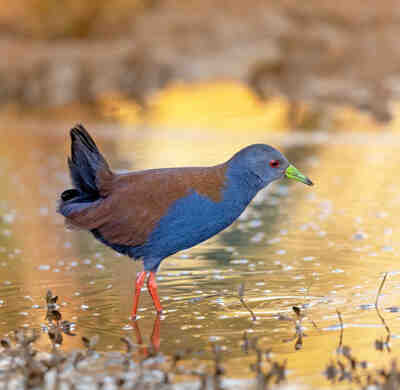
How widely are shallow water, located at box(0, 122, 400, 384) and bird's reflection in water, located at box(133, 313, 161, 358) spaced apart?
25mm

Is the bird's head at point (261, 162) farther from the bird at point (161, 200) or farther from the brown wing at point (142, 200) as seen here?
the brown wing at point (142, 200)

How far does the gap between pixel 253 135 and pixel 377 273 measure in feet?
42.4

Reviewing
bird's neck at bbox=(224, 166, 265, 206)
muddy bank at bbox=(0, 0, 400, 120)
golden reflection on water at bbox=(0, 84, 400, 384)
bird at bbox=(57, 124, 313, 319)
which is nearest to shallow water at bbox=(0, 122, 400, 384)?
golden reflection on water at bbox=(0, 84, 400, 384)

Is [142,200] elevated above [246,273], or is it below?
above

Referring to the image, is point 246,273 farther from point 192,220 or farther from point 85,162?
point 85,162

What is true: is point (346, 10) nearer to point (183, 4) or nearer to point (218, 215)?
point (183, 4)

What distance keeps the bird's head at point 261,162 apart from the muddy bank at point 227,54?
18990mm

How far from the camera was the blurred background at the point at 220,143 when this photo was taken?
239 inches

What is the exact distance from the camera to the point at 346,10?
29.5m

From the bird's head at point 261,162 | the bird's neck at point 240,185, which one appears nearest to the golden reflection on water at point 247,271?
the bird's neck at point 240,185

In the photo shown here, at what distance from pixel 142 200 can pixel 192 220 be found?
0.37m

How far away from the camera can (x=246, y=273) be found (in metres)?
7.22

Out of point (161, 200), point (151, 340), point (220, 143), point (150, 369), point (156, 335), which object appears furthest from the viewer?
point (220, 143)

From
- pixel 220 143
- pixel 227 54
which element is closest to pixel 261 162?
pixel 220 143
